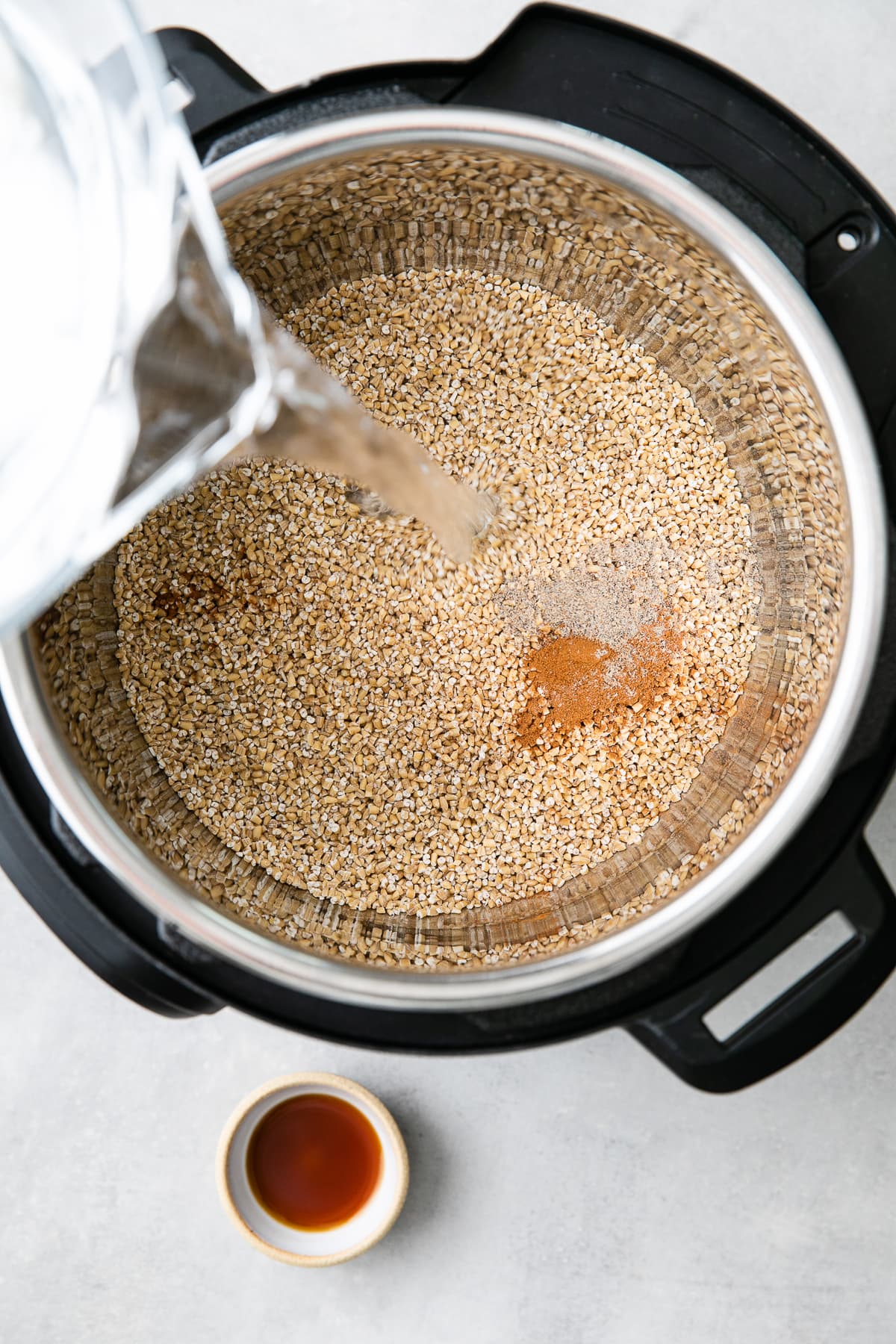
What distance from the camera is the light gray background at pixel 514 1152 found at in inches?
53.6

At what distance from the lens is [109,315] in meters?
0.69

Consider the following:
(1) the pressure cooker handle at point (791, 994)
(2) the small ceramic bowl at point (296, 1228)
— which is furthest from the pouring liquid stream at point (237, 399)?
(2) the small ceramic bowl at point (296, 1228)

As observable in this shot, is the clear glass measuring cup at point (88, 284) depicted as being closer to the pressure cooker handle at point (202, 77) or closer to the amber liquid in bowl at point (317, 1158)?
the pressure cooker handle at point (202, 77)

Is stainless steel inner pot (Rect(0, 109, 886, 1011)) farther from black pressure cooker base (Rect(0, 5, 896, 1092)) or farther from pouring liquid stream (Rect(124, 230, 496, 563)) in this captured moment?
pouring liquid stream (Rect(124, 230, 496, 563))

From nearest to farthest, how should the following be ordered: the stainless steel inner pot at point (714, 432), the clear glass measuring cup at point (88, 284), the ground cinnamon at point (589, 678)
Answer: the clear glass measuring cup at point (88, 284)
the stainless steel inner pot at point (714, 432)
the ground cinnamon at point (589, 678)

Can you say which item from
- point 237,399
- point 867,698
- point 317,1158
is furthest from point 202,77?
point 317,1158

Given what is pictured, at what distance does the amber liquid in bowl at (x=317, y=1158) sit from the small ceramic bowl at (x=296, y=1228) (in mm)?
14

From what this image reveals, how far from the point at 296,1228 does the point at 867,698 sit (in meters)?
0.94

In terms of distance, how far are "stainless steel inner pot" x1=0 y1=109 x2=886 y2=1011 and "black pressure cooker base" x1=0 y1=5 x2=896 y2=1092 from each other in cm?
5

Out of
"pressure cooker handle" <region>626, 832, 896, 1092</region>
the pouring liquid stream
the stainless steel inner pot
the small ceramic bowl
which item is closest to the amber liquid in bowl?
the small ceramic bowl

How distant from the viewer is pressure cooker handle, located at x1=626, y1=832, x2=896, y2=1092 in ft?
3.46

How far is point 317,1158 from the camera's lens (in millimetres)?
1335

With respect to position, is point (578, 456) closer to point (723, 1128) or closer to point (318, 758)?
point (318, 758)

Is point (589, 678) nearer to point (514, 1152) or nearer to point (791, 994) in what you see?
point (791, 994)
